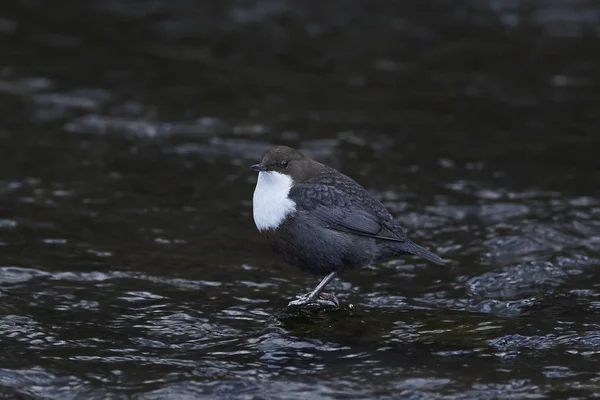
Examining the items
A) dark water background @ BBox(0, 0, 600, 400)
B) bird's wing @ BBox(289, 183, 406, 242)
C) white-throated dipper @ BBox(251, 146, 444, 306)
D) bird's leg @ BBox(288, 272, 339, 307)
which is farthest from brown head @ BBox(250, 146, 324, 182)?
dark water background @ BBox(0, 0, 600, 400)

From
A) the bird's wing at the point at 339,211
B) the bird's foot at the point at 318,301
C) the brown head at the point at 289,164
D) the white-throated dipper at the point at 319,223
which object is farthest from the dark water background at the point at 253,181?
the brown head at the point at 289,164

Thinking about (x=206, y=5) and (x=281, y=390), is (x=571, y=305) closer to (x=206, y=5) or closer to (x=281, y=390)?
(x=281, y=390)

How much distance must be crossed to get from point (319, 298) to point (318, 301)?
0.03 metres

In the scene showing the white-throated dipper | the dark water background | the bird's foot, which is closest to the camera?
the dark water background

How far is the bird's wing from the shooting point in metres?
5.66

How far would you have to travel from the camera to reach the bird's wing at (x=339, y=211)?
5660 mm

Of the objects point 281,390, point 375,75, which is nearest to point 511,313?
point 281,390

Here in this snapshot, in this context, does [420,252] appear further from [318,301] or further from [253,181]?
[253,181]

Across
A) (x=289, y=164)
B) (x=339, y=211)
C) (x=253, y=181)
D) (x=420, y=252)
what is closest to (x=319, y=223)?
(x=339, y=211)

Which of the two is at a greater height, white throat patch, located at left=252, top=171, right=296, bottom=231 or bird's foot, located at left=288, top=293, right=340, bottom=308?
white throat patch, located at left=252, top=171, right=296, bottom=231

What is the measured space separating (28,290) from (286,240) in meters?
1.64

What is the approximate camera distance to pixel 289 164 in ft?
19.3

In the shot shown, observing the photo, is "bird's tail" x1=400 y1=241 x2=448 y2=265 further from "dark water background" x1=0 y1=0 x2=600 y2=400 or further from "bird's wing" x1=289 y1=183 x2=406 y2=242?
"dark water background" x1=0 y1=0 x2=600 y2=400

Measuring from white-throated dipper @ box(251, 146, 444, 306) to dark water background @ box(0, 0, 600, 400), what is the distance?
331 millimetres
